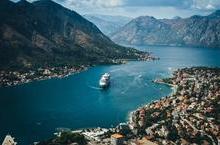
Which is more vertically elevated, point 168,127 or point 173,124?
point 173,124

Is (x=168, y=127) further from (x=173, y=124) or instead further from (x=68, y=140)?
(x=68, y=140)

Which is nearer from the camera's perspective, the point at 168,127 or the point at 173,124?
the point at 168,127

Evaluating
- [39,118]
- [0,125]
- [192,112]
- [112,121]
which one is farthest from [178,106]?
[0,125]

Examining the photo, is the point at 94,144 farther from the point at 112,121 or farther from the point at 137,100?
the point at 137,100

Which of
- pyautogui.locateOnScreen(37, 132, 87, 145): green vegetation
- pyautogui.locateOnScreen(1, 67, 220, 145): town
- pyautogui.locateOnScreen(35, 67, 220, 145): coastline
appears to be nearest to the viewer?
pyautogui.locateOnScreen(37, 132, 87, 145): green vegetation

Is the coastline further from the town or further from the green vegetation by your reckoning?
the green vegetation

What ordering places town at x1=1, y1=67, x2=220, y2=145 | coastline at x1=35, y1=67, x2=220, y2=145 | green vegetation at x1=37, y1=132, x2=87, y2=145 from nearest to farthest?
green vegetation at x1=37, y1=132, x2=87, y2=145
town at x1=1, y1=67, x2=220, y2=145
coastline at x1=35, y1=67, x2=220, y2=145

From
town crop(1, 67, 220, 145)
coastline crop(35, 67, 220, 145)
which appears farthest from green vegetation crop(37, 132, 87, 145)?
coastline crop(35, 67, 220, 145)

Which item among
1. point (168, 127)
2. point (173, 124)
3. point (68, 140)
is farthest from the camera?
point (173, 124)

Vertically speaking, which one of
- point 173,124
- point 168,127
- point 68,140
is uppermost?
point 173,124

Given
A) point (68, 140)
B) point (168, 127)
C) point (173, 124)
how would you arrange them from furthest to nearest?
point (173, 124), point (168, 127), point (68, 140)

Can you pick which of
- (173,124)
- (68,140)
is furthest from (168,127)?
(68,140)
